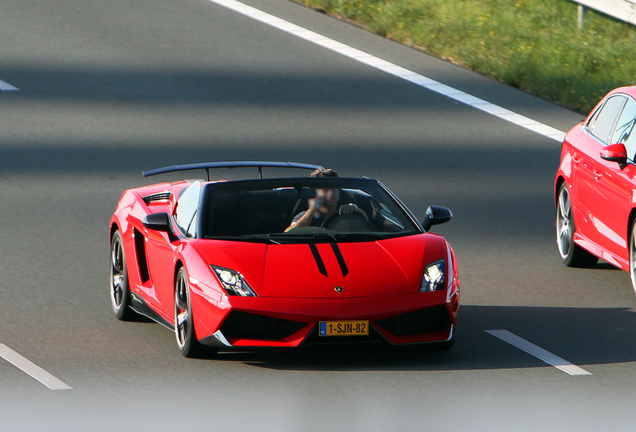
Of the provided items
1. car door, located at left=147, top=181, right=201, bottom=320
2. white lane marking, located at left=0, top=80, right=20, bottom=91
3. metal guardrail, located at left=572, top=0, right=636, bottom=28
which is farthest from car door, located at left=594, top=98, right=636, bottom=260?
white lane marking, located at left=0, top=80, right=20, bottom=91

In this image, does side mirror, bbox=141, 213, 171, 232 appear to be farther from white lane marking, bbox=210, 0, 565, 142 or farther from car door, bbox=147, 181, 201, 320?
white lane marking, bbox=210, 0, 565, 142

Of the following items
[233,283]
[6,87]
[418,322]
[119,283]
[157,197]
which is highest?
[233,283]

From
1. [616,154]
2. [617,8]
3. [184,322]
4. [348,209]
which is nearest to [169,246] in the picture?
[184,322]

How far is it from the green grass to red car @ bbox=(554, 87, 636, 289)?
21.6ft

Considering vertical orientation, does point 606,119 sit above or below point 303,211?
below

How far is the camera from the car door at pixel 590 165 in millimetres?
11211

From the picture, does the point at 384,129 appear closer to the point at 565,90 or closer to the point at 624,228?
the point at 565,90

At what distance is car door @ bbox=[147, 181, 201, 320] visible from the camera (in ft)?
29.4

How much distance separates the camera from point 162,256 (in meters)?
9.18

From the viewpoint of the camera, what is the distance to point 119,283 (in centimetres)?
1012

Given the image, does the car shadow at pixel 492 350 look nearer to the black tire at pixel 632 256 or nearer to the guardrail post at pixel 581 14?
the black tire at pixel 632 256

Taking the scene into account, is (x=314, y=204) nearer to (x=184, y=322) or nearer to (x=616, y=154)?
(x=184, y=322)

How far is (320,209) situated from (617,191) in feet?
9.78

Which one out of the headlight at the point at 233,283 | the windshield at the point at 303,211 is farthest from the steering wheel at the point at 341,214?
the headlight at the point at 233,283
